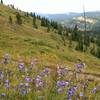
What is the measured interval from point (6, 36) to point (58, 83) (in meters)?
54.8

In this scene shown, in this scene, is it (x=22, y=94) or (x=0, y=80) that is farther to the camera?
(x=0, y=80)

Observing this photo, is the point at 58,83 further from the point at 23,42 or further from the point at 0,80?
the point at 23,42

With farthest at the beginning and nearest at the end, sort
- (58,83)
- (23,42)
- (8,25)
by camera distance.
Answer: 1. (8,25)
2. (23,42)
3. (58,83)

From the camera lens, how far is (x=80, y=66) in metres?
7.31

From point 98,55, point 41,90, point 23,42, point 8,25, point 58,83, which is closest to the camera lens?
point 58,83

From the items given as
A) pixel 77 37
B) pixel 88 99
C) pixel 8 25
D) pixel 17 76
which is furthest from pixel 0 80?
pixel 77 37

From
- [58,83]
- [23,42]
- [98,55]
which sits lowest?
[98,55]

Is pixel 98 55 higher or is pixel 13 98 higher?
pixel 13 98

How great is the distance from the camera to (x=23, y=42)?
2317 inches

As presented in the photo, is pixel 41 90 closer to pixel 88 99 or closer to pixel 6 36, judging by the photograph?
pixel 88 99

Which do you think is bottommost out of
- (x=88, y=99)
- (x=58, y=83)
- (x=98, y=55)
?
(x=98, y=55)

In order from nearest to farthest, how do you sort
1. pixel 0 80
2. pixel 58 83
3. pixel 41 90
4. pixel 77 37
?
1. pixel 58 83
2. pixel 0 80
3. pixel 41 90
4. pixel 77 37

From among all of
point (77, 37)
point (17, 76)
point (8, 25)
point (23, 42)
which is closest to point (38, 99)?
point (17, 76)

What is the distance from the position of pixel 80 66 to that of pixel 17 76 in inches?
67.2
